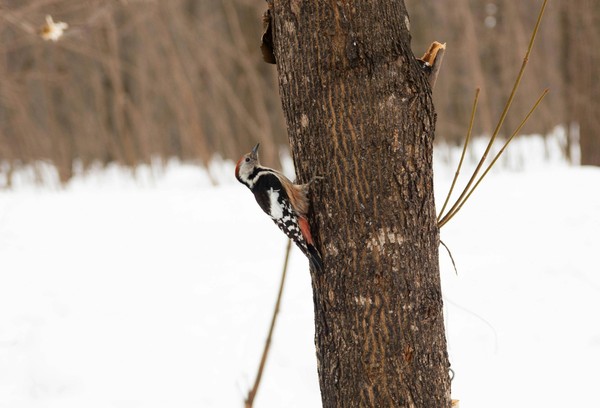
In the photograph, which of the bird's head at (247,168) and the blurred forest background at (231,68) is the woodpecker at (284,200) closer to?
the bird's head at (247,168)

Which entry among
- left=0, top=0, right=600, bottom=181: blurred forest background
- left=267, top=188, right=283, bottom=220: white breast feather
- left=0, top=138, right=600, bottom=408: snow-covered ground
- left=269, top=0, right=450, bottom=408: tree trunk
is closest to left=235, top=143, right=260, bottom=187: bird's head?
left=267, top=188, right=283, bottom=220: white breast feather

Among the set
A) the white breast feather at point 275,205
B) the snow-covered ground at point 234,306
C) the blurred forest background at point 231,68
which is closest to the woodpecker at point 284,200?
the white breast feather at point 275,205

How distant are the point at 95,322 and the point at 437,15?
11.1 metres

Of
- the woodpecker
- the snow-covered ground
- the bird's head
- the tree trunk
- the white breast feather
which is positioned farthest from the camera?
the snow-covered ground

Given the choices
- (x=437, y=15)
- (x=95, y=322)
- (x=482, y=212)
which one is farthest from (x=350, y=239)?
(x=437, y=15)

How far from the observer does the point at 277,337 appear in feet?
15.8

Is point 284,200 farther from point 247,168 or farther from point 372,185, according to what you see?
point 247,168

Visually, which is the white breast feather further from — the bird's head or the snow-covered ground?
the snow-covered ground

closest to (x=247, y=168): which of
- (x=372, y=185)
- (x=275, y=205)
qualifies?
(x=275, y=205)

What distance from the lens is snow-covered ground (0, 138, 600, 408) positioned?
4348 mm

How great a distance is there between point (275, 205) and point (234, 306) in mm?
2789

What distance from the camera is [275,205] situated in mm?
2619

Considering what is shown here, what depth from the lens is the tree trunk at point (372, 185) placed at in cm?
191

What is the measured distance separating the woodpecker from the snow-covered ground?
1442 mm
